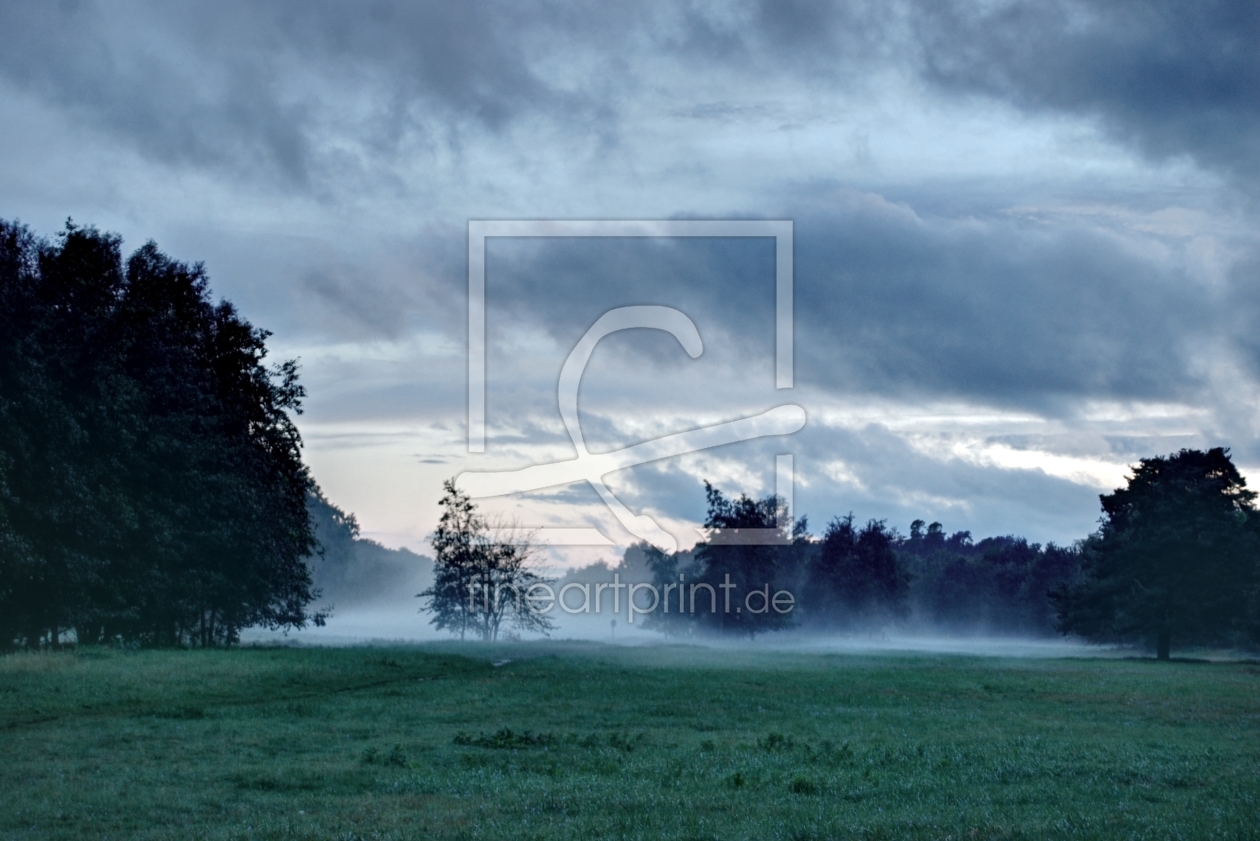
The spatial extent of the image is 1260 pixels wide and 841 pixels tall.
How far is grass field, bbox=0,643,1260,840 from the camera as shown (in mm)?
16547

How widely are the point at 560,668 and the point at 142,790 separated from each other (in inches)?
1307

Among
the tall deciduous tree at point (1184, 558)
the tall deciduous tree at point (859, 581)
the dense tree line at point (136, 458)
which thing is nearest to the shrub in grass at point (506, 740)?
the dense tree line at point (136, 458)

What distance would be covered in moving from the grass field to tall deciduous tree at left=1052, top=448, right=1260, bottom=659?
3446 centimetres

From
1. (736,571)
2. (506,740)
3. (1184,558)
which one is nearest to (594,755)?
(506,740)

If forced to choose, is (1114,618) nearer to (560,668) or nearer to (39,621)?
(560,668)

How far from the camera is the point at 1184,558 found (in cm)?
7719

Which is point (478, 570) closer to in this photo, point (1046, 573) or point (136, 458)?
point (136, 458)

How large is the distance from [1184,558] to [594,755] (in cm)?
6628

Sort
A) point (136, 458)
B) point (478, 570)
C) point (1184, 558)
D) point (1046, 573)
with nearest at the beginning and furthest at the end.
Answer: point (136, 458), point (1184, 558), point (478, 570), point (1046, 573)

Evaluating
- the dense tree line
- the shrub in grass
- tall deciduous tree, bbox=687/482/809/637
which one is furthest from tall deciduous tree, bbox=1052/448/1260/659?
the shrub in grass

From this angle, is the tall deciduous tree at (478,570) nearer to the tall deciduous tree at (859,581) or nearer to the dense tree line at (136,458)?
the dense tree line at (136,458)

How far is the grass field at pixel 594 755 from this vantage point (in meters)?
16.5

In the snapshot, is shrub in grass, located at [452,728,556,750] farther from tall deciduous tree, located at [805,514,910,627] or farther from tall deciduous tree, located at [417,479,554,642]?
tall deciduous tree, located at [805,514,910,627]

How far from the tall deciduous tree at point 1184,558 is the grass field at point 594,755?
113 ft
